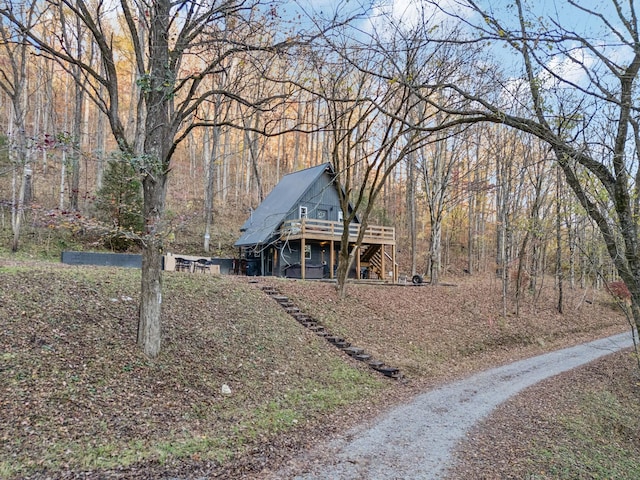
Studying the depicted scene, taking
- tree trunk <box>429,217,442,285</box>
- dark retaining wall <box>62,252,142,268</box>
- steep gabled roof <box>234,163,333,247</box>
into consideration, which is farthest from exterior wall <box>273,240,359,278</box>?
dark retaining wall <box>62,252,142,268</box>

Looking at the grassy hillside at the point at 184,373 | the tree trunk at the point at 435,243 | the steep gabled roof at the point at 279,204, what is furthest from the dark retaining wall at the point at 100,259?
the tree trunk at the point at 435,243

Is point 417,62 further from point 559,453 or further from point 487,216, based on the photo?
point 487,216

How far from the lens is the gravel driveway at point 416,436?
4.87 meters

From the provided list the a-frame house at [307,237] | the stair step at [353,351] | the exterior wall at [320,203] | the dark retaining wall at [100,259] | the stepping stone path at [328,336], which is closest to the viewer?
the stepping stone path at [328,336]

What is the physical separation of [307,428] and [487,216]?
3283cm

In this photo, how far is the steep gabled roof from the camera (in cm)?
1973

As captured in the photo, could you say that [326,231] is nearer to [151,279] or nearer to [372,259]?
[372,259]

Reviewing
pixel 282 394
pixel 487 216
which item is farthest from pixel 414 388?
pixel 487 216

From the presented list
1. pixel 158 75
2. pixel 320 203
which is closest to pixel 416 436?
pixel 158 75

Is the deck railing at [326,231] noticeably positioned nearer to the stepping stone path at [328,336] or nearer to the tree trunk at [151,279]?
the stepping stone path at [328,336]

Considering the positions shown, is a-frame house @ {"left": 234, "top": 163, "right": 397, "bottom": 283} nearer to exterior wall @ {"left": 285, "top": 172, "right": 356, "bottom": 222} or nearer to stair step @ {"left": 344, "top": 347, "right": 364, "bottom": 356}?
exterior wall @ {"left": 285, "top": 172, "right": 356, "bottom": 222}

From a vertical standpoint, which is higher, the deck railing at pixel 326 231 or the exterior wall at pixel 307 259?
the deck railing at pixel 326 231

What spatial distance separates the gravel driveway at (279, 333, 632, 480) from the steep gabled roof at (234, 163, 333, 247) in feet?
39.0

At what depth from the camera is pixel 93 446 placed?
4.60 meters
